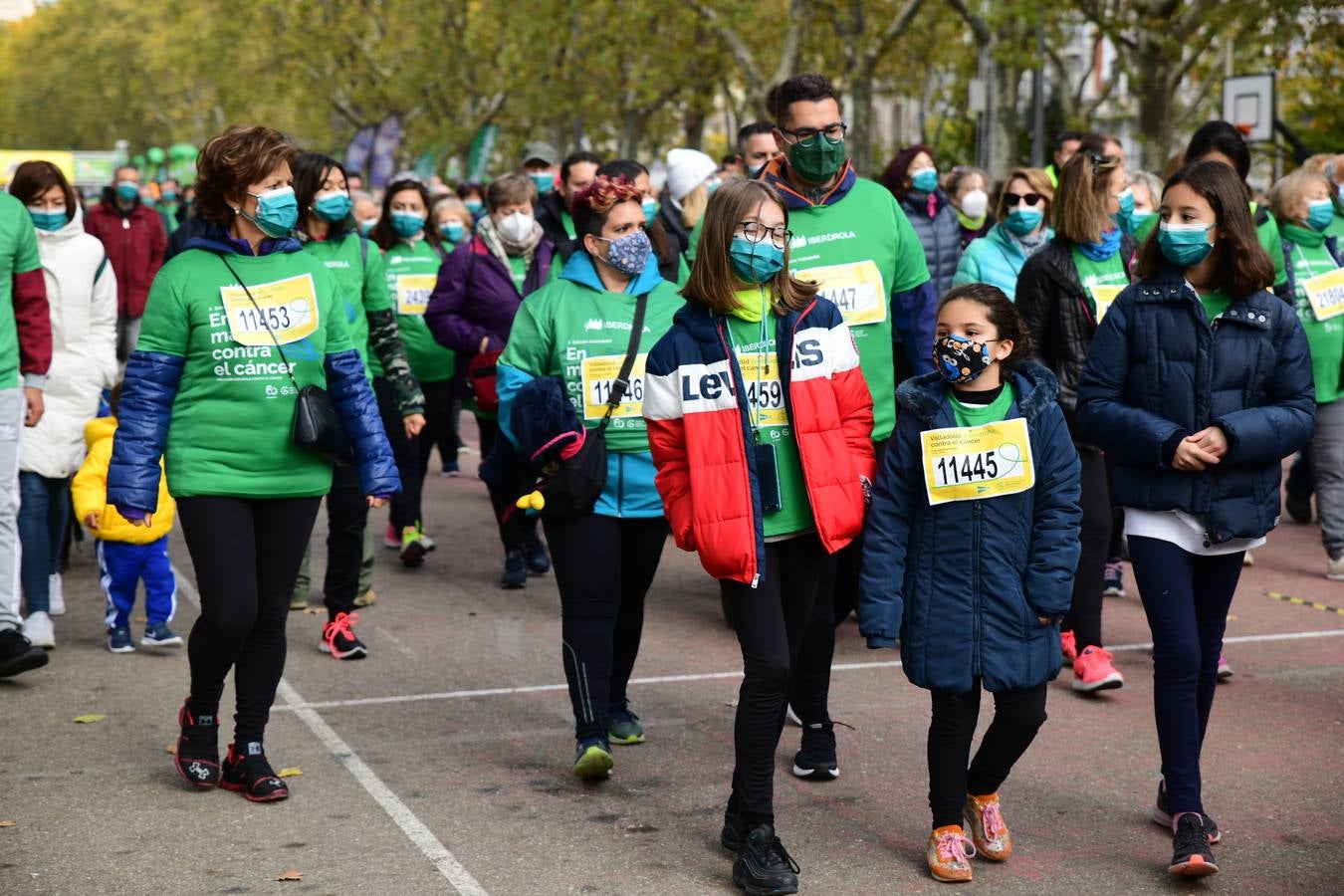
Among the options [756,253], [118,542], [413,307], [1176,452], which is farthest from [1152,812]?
[413,307]

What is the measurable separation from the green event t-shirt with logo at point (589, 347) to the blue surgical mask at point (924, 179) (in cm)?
350

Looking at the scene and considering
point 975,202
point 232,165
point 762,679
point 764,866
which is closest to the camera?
point 764,866

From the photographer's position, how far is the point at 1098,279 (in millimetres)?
7426

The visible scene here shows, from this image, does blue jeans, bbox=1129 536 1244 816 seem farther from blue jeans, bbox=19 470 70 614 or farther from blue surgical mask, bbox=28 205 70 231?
blue surgical mask, bbox=28 205 70 231

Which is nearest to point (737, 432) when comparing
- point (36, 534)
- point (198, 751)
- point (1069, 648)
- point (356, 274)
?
point (198, 751)

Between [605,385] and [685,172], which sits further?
[685,172]

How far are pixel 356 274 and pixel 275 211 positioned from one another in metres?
2.37

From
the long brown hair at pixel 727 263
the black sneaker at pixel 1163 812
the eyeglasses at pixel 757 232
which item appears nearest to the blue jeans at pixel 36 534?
the long brown hair at pixel 727 263

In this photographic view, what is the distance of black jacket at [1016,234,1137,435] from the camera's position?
7367 mm

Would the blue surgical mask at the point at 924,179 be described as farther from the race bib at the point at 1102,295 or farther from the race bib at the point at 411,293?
the race bib at the point at 411,293

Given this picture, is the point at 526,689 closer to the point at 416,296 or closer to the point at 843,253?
the point at 843,253

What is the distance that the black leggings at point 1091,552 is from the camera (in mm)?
7375

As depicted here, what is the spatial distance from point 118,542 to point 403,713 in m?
1.88

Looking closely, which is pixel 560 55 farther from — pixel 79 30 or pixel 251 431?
pixel 79 30
